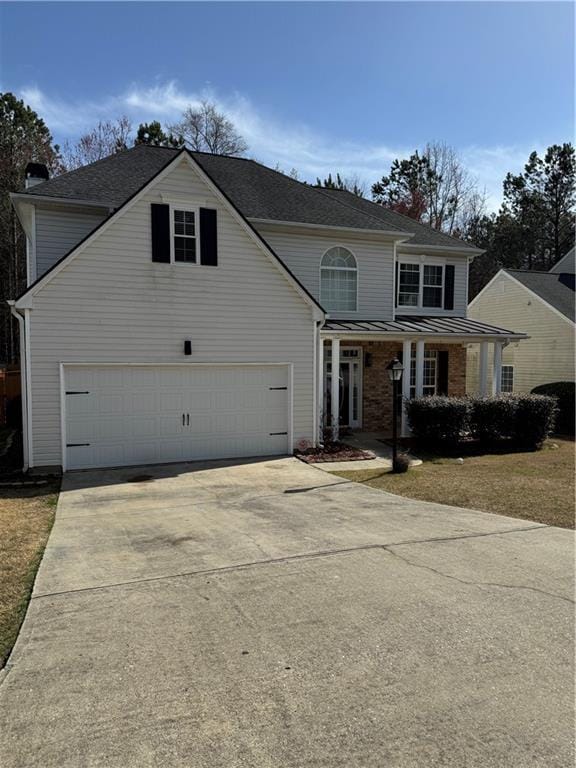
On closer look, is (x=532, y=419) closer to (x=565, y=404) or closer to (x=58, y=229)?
(x=565, y=404)

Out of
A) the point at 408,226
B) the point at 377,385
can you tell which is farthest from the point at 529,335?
the point at 377,385

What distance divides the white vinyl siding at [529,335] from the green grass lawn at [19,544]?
19007 millimetres

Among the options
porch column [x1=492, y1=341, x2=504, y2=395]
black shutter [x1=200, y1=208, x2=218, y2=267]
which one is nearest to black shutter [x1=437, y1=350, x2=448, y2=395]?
porch column [x1=492, y1=341, x2=504, y2=395]

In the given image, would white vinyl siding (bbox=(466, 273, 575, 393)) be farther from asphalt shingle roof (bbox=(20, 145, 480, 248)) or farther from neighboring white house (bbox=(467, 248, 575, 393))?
asphalt shingle roof (bbox=(20, 145, 480, 248))

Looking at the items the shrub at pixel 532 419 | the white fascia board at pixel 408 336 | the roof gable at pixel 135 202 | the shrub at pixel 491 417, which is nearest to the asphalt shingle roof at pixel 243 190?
the roof gable at pixel 135 202

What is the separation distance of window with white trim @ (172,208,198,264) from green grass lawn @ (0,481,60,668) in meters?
5.57

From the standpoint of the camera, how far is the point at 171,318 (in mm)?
11938

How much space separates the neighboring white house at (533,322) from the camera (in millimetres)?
21859

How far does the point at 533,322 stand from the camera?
76.3ft

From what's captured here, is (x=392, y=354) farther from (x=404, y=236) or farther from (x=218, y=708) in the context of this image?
(x=218, y=708)

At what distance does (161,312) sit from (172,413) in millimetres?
2298

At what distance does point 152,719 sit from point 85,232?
490 inches

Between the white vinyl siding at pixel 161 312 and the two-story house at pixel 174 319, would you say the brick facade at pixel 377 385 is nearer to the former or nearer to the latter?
the two-story house at pixel 174 319

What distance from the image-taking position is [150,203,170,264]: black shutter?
1166 cm
